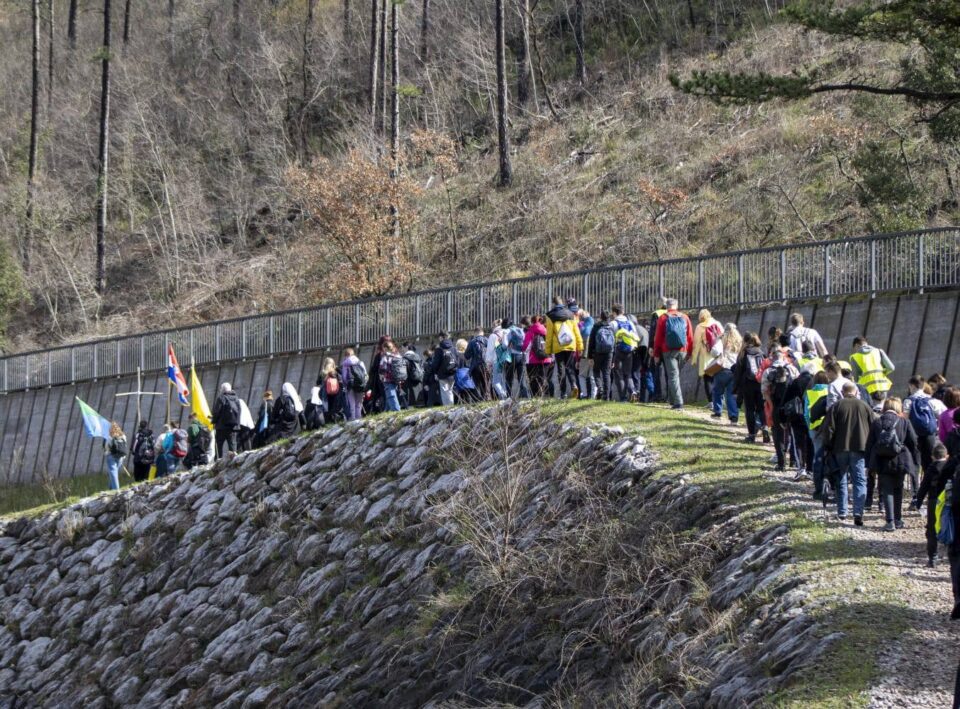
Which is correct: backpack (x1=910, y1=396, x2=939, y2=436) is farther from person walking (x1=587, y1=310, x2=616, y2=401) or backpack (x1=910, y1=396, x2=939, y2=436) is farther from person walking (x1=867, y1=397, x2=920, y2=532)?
person walking (x1=587, y1=310, x2=616, y2=401)

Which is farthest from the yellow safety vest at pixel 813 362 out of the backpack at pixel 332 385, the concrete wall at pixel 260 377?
the backpack at pixel 332 385

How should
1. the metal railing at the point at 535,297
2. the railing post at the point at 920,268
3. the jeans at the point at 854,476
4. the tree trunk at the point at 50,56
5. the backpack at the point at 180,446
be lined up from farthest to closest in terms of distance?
the tree trunk at the point at 50,56 → the backpack at the point at 180,446 → the metal railing at the point at 535,297 → the railing post at the point at 920,268 → the jeans at the point at 854,476

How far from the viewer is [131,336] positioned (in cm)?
4044

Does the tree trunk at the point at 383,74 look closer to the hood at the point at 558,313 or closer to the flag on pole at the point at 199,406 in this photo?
the flag on pole at the point at 199,406

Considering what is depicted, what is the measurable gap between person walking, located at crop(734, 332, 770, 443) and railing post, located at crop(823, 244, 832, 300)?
20.8 feet

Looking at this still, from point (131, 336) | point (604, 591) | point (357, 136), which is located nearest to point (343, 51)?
point (357, 136)

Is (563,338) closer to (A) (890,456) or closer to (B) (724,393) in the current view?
(B) (724,393)

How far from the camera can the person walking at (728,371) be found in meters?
23.2

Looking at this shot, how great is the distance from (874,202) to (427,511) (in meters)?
15.4

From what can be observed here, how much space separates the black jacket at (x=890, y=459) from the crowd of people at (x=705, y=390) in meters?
0.02

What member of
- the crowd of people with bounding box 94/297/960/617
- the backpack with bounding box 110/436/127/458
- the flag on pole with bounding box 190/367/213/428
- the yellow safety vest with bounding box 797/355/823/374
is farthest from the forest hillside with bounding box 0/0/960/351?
the yellow safety vest with bounding box 797/355/823/374

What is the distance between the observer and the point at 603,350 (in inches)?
985

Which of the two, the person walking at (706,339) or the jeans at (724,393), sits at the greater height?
the person walking at (706,339)

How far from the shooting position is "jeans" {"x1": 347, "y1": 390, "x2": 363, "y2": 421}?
96.1 ft
